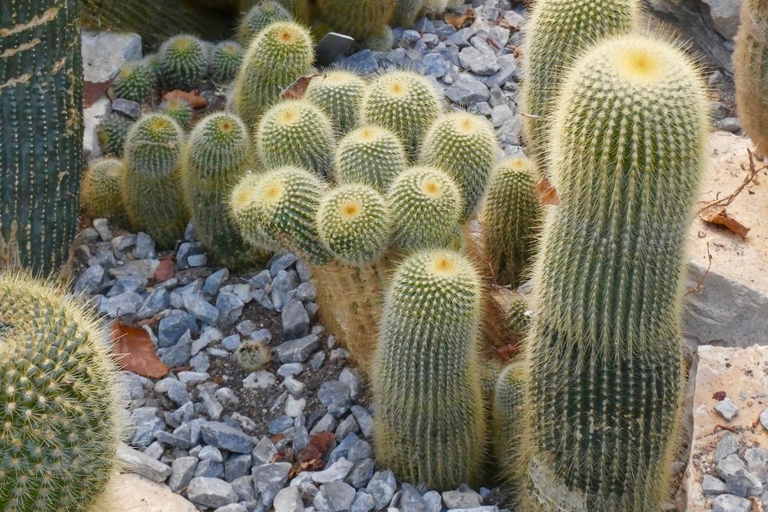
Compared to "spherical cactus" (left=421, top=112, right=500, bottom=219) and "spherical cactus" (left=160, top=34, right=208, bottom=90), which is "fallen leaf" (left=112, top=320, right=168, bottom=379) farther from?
"spherical cactus" (left=160, top=34, right=208, bottom=90)

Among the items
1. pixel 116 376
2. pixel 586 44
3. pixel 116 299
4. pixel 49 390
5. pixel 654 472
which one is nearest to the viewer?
pixel 49 390

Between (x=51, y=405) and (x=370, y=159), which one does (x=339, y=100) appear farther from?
(x=51, y=405)

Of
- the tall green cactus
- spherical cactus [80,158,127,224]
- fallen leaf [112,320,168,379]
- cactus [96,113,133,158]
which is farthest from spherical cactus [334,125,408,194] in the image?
cactus [96,113,133,158]

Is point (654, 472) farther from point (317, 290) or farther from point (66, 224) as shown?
point (66, 224)

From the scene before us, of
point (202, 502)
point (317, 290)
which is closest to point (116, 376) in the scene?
point (202, 502)

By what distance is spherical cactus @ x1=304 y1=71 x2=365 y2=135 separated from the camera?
3652mm

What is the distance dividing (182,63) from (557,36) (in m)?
2.42

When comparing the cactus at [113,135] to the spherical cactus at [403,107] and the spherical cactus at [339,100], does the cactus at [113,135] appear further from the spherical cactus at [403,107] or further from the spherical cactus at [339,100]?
the spherical cactus at [403,107]

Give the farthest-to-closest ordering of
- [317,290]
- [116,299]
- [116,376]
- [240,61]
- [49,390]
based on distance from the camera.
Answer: [240,61], [116,299], [317,290], [116,376], [49,390]

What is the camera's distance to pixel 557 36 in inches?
138

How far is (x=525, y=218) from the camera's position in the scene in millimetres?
3629

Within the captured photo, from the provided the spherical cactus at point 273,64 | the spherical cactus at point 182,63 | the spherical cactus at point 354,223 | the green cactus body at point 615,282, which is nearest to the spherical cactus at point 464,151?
the spherical cactus at point 354,223

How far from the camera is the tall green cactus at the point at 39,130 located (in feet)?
11.9

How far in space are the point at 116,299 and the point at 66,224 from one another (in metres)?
0.38
